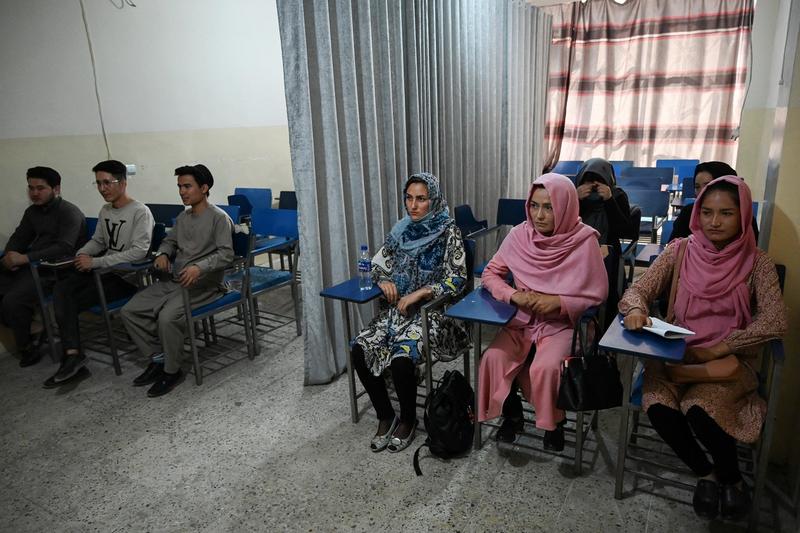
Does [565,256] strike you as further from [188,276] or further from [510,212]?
[510,212]

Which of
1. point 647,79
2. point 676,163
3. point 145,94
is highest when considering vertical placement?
point 647,79

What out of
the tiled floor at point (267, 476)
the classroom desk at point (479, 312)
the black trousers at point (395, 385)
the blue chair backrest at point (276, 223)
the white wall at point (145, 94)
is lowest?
the tiled floor at point (267, 476)

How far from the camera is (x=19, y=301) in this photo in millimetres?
3441

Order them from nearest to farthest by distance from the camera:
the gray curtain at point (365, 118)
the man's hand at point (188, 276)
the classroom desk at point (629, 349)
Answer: the classroom desk at point (629, 349)
the gray curtain at point (365, 118)
the man's hand at point (188, 276)

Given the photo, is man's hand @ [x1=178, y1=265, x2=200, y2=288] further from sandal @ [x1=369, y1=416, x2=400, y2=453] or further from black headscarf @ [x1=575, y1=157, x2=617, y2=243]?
black headscarf @ [x1=575, y1=157, x2=617, y2=243]

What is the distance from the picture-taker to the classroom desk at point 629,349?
63.4 inches

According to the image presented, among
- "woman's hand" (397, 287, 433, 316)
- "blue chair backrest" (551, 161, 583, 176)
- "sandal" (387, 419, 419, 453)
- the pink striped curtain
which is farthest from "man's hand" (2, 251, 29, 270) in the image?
the pink striped curtain

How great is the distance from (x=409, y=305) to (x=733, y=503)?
1.42 metres

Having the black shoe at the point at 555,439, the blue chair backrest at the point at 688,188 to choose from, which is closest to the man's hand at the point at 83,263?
the black shoe at the point at 555,439

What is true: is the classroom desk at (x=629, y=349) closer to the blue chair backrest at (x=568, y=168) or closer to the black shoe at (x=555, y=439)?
the black shoe at (x=555, y=439)

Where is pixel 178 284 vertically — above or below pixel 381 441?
above

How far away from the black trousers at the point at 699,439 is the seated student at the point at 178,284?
2424 mm

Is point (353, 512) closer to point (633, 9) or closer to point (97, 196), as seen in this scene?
point (97, 196)

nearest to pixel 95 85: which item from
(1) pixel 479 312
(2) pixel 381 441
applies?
(2) pixel 381 441
